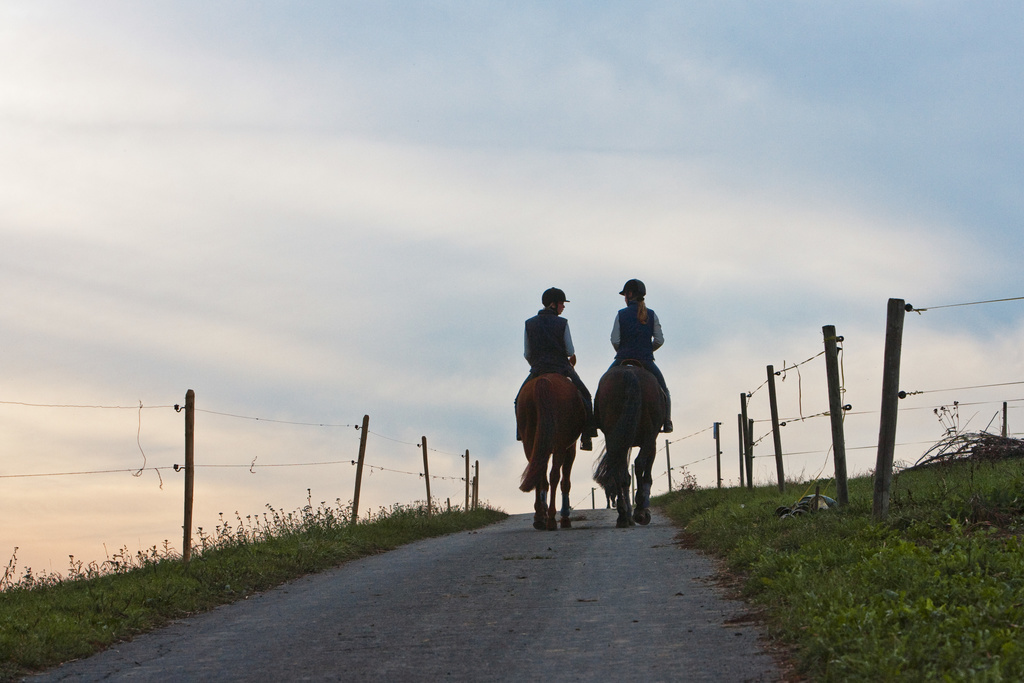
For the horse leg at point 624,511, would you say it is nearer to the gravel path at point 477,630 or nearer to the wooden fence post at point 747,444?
the gravel path at point 477,630

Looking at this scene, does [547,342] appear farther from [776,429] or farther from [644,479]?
[776,429]

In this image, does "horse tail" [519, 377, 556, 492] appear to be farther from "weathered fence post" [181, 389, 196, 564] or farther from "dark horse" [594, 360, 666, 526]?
"weathered fence post" [181, 389, 196, 564]

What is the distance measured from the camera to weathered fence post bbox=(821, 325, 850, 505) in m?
11.1

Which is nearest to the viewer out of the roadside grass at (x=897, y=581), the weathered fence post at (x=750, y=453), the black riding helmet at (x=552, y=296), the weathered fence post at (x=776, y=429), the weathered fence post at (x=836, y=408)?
the roadside grass at (x=897, y=581)

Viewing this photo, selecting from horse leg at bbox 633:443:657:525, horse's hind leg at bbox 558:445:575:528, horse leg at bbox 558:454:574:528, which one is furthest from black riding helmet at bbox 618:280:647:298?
horse leg at bbox 558:454:574:528

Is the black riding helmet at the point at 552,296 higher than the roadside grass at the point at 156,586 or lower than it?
higher

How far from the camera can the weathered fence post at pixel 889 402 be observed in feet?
32.1

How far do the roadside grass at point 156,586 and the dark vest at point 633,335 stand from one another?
4071 millimetres

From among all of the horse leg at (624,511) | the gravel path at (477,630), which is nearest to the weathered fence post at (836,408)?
the gravel path at (477,630)

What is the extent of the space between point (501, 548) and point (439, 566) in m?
1.42

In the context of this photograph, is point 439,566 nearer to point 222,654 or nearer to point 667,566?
point 667,566

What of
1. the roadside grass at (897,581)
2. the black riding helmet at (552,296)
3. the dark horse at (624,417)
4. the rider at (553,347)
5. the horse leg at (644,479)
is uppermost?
the black riding helmet at (552,296)

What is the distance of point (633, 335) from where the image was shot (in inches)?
531

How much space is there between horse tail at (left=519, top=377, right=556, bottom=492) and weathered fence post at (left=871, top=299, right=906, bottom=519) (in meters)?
4.83
